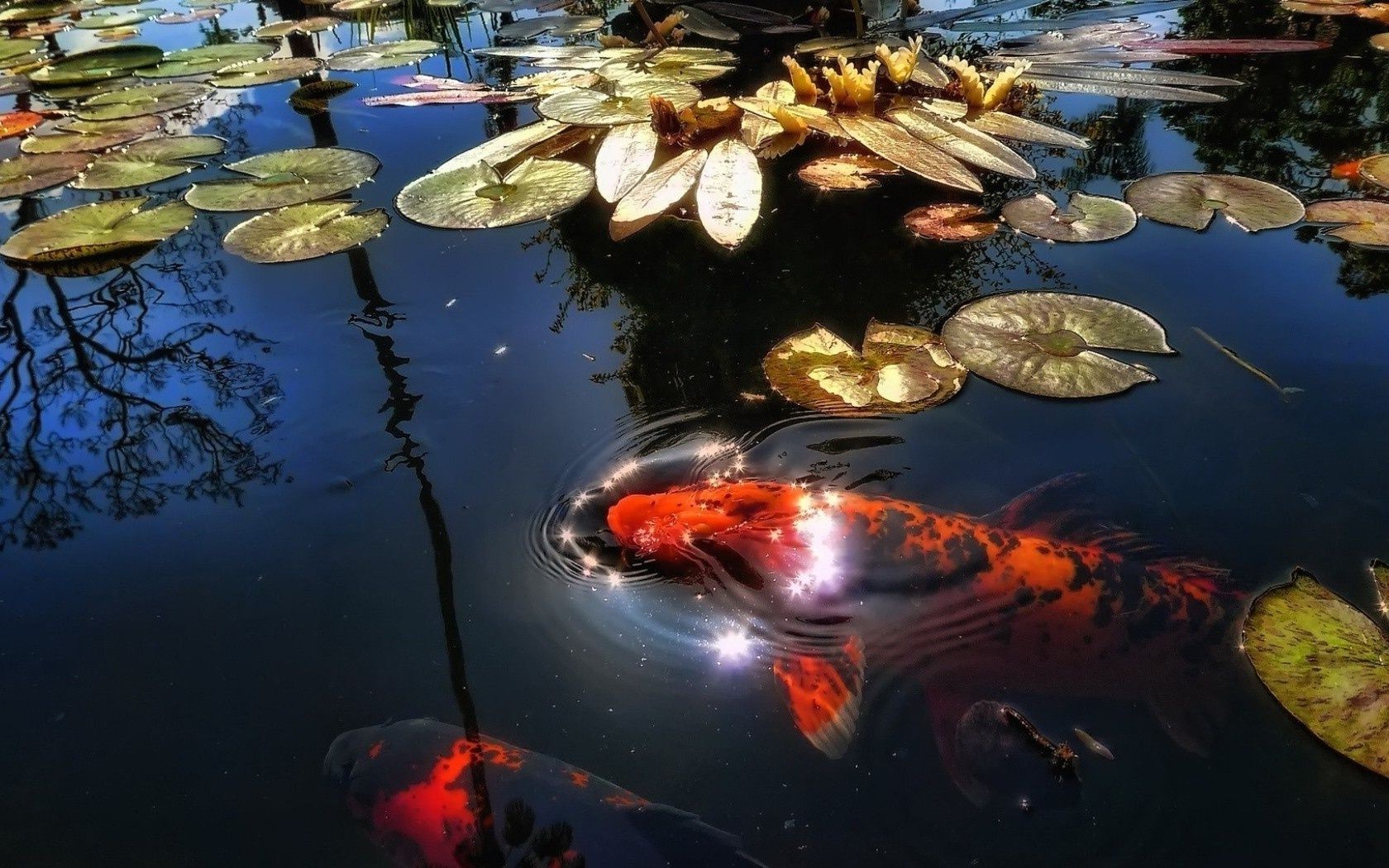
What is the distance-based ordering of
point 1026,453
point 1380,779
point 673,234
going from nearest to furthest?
point 1380,779 → point 1026,453 → point 673,234

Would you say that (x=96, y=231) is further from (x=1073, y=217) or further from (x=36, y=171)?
(x=1073, y=217)

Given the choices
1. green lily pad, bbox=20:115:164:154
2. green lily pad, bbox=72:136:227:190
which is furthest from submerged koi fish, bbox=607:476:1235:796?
green lily pad, bbox=20:115:164:154

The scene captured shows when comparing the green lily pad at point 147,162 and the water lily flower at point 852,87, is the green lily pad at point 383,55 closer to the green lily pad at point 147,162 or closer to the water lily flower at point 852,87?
the green lily pad at point 147,162

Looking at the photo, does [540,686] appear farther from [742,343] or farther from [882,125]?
[882,125]

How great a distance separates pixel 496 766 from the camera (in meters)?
1.19

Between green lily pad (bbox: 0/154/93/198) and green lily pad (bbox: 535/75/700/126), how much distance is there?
191 centimetres

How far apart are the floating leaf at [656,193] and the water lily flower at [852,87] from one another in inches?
24.4

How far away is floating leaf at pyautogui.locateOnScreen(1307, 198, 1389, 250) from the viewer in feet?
7.34

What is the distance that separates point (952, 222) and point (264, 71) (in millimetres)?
3859

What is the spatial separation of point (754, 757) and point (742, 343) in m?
1.11

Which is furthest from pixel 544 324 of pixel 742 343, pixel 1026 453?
pixel 1026 453

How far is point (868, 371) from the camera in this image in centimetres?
187

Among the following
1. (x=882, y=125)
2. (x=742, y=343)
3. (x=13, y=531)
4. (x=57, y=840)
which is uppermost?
(x=882, y=125)

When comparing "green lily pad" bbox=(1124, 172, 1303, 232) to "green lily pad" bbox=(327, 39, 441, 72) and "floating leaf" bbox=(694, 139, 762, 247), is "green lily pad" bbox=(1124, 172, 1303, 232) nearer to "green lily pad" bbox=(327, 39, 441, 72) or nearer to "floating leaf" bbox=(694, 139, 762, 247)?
"floating leaf" bbox=(694, 139, 762, 247)
